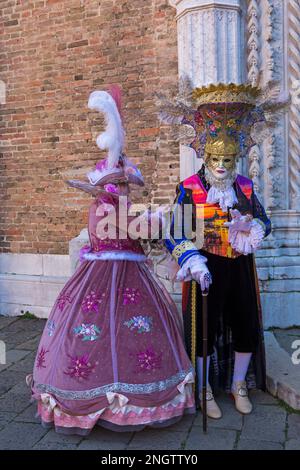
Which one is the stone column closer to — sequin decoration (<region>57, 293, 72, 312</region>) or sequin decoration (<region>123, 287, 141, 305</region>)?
sequin decoration (<region>123, 287, 141, 305</region>)

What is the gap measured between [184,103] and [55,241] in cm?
320

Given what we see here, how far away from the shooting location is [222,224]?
3.21 meters

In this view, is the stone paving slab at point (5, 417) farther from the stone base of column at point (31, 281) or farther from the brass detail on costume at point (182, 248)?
the stone base of column at point (31, 281)

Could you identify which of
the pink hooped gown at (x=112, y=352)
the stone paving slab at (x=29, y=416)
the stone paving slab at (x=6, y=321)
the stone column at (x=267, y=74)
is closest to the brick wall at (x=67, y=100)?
the stone column at (x=267, y=74)

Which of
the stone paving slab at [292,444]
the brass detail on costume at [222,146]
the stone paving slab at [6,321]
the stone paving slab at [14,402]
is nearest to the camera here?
the stone paving slab at [292,444]

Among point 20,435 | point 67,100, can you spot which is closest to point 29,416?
point 20,435

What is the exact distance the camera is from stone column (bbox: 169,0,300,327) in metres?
4.85

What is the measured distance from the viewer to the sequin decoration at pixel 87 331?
3.04m

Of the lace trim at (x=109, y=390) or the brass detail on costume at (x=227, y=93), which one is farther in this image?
the brass detail on costume at (x=227, y=93)

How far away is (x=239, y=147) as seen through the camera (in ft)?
10.6

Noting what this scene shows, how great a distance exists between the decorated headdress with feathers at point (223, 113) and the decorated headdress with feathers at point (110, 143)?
0.31m

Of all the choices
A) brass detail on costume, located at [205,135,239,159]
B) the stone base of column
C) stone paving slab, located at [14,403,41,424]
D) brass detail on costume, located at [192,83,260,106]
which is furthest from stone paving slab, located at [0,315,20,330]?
brass detail on costume, located at [192,83,260,106]

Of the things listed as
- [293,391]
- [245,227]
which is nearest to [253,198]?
[245,227]

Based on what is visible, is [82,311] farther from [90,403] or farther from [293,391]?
[293,391]
